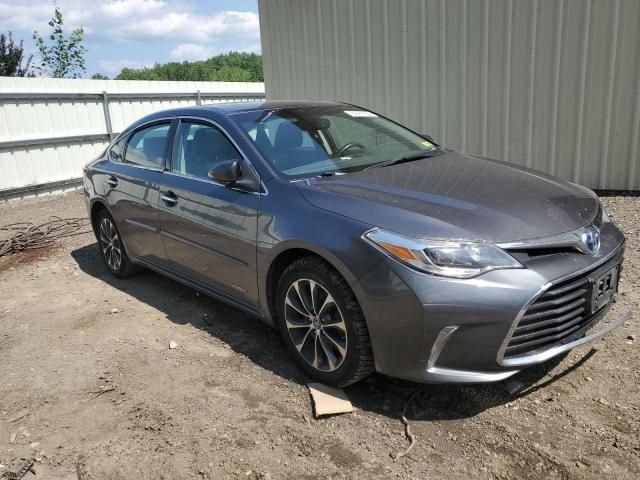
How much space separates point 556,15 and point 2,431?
6901 millimetres

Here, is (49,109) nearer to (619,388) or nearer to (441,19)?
(441,19)

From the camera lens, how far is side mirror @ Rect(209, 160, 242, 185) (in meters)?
3.49

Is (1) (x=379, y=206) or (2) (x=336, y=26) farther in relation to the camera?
(2) (x=336, y=26)

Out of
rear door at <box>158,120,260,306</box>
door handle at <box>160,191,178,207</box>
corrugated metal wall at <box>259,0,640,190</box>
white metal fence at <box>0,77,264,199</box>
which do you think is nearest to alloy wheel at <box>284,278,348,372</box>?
rear door at <box>158,120,260,306</box>

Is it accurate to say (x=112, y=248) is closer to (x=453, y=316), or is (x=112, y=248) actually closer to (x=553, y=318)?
(x=453, y=316)

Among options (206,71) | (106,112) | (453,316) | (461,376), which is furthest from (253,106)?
(206,71)

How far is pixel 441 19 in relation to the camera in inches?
289

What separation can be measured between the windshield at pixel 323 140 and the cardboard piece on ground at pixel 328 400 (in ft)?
4.24

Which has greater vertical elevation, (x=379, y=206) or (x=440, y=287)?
(x=379, y=206)

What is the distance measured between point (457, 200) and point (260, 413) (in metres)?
1.60

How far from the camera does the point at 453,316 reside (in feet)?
8.35

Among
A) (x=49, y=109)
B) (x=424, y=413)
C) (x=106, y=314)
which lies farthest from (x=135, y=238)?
(x=49, y=109)

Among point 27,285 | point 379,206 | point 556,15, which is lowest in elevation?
point 27,285

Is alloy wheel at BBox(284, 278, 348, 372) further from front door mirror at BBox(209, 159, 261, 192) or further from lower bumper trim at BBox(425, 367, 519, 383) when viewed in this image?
front door mirror at BBox(209, 159, 261, 192)
